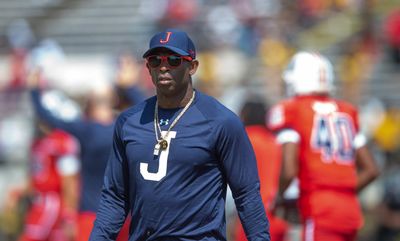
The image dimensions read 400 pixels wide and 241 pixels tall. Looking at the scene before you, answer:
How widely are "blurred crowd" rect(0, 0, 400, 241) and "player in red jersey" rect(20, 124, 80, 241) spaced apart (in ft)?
13.6

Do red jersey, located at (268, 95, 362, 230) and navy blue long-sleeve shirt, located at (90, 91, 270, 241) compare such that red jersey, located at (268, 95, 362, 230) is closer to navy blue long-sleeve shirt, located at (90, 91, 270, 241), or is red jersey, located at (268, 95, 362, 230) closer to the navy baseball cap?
navy blue long-sleeve shirt, located at (90, 91, 270, 241)

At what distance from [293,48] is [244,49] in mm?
1261

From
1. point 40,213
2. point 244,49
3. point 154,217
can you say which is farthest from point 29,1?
point 154,217

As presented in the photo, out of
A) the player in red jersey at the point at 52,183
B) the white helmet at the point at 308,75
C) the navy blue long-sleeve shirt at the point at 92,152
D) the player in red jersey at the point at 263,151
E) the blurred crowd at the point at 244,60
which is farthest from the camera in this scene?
the blurred crowd at the point at 244,60

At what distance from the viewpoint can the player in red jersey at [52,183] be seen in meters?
10.3

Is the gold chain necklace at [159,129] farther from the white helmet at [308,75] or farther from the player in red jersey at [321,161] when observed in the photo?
the white helmet at [308,75]

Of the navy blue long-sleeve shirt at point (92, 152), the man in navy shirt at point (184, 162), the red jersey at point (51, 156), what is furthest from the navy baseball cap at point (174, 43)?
the red jersey at point (51, 156)

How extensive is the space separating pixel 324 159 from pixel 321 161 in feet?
0.08

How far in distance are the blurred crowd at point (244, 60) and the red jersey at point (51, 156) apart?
4.29m

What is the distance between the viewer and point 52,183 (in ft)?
34.5

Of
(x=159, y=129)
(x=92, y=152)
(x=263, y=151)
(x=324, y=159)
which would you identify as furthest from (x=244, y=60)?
(x=159, y=129)

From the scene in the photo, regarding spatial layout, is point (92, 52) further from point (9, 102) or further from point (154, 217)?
point (154, 217)

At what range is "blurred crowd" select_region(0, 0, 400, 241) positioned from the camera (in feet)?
53.6

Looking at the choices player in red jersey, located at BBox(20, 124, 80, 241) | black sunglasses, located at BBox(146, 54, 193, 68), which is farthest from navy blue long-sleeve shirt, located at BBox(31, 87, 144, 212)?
black sunglasses, located at BBox(146, 54, 193, 68)
